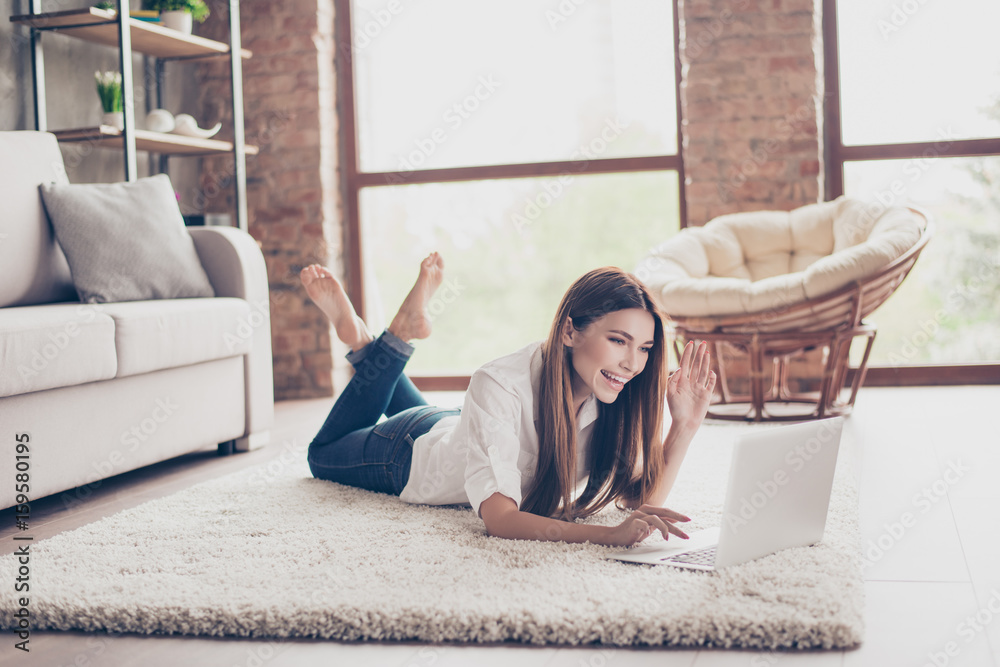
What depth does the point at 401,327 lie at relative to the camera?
90.4 inches

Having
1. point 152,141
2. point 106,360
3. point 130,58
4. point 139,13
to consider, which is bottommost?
point 106,360

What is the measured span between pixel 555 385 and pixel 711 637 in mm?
573

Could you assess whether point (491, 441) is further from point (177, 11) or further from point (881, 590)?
point (177, 11)

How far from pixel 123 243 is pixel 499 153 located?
2.21m

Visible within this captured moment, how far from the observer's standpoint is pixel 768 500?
1492 millimetres

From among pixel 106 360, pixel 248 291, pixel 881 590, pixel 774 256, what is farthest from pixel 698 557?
pixel 774 256

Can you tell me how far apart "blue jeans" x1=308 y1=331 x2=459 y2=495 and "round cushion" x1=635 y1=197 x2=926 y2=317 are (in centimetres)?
117

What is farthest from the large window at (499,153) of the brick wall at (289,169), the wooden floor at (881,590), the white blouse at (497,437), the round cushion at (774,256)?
the white blouse at (497,437)

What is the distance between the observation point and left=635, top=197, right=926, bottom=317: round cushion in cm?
306

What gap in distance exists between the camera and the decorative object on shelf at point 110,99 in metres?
3.58

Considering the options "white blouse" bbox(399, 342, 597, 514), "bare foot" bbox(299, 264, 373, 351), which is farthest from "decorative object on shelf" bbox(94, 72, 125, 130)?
"white blouse" bbox(399, 342, 597, 514)

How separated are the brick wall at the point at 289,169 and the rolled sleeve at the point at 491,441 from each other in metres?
2.83

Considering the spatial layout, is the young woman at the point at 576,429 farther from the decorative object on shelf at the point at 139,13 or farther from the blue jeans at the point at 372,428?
the decorative object on shelf at the point at 139,13

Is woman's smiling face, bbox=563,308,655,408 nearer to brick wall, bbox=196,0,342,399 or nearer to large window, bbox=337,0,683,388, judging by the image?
large window, bbox=337,0,683,388
